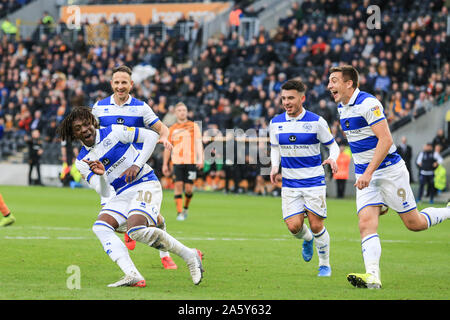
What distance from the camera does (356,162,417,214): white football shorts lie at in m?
8.73

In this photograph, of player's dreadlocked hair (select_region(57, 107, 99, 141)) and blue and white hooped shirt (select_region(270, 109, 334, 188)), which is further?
blue and white hooped shirt (select_region(270, 109, 334, 188))

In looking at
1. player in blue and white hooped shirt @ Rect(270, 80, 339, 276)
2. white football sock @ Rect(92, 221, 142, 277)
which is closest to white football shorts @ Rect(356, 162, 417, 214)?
player in blue and white hooped shirt @ Rect(270, 80, 339, 276)

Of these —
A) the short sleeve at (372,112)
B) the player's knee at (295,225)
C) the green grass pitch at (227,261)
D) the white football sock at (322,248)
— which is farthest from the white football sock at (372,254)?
the player's knee at (295,225)

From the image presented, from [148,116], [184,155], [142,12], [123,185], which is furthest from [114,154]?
[142,12]

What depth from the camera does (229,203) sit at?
23.7 m

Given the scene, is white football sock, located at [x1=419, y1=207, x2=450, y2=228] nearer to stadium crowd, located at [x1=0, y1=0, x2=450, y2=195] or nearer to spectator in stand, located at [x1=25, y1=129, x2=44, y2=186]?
stadium crowd, located at [x1=0, y1=0, x2=450, y2=195]

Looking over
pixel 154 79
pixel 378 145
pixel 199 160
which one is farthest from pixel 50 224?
pixel 154 79

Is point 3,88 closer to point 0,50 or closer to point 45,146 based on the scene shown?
point 0,50

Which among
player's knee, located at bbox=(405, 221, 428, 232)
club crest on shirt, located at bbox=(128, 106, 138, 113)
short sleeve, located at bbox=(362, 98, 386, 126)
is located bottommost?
player's knee, located at bbox=(405, 221, 428, 232)

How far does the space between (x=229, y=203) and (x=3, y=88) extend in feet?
63.5

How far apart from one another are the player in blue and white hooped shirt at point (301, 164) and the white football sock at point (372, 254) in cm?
124

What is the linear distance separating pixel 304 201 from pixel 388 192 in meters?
1.42

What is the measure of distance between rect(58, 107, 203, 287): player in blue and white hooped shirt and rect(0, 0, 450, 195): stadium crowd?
611 inches

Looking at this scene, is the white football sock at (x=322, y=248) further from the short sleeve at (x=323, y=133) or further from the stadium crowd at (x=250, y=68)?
the stadium crowd at (x=250, y=68)
